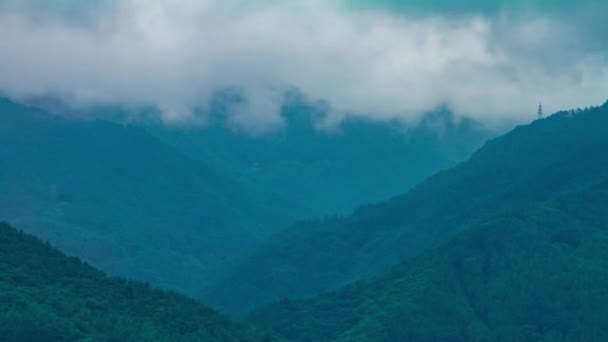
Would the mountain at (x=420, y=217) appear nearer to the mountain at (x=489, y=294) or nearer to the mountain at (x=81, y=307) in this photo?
the mountain at (x=489, y=294)

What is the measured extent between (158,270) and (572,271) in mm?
61442

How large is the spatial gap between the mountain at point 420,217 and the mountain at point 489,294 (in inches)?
613

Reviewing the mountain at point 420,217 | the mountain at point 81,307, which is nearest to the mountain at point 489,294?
the mountain at point 81,307

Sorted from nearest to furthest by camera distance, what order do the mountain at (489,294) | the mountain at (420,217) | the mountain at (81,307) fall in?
1. the mountain at (81,307)
2. the mountain at (489,294)
3. the mountain at (420,217)

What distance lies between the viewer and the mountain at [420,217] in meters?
128

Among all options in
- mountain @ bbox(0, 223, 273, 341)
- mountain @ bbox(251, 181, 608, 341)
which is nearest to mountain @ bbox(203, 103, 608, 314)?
mountain @ bbox(251, 181, 608, 341)

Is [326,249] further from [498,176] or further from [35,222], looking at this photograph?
[35,222]

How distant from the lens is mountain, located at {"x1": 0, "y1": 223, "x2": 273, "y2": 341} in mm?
72875

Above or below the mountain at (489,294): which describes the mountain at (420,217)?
above

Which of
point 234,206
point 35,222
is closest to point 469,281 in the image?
point 35,222

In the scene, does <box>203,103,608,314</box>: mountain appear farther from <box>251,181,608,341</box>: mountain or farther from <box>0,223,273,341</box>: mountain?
<box>0,223,273,341</box>: mountain

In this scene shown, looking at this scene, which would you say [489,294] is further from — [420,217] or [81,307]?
[420,217]

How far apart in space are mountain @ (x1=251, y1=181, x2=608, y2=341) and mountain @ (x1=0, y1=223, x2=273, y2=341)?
13.0 meters

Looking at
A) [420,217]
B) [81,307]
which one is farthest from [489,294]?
[420,217]
